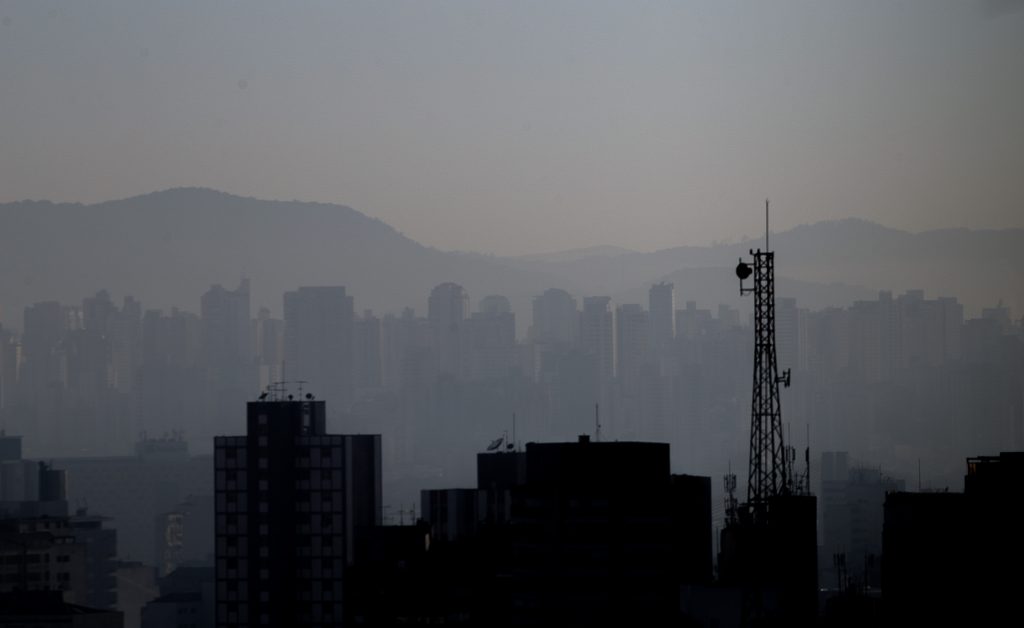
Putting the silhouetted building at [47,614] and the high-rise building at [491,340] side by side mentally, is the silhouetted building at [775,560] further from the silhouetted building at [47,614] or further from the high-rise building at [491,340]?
the high-rise building at [491,340]

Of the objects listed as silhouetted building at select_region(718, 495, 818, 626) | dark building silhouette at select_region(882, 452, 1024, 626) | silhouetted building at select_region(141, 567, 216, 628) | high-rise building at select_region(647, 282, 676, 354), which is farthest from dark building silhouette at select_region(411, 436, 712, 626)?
high-rise building at select_region(647, 282, 676, 354)

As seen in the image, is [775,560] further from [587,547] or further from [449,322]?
[449,322]

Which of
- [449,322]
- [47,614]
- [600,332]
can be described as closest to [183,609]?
[47,614]

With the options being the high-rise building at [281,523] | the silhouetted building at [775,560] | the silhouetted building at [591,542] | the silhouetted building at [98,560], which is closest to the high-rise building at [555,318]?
the silhouetted building at [98,560]

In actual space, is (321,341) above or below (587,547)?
above

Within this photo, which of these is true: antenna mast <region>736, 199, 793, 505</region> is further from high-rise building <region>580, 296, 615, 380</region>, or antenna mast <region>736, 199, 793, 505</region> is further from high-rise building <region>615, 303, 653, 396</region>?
high-rise building <region>580, 296, 615, 380</region>

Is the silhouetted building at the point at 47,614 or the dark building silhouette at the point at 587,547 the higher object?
the dark building silhouette at the point at 587,547

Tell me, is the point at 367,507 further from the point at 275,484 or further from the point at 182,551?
the point at 182,551
